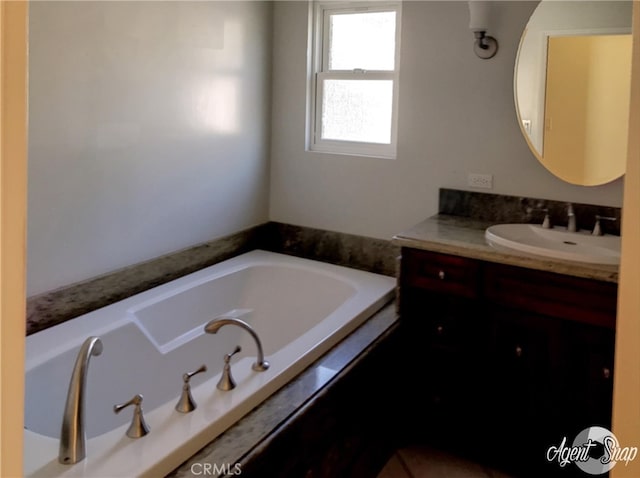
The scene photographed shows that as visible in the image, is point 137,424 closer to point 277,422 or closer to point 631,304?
point 277,422

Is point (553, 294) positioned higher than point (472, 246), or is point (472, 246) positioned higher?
point (472, 246)

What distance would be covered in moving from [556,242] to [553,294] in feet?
1.41

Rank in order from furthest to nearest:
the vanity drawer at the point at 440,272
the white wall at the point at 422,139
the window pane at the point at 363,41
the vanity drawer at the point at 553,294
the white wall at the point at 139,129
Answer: the window pane at the point at 363,41 < the white wall at the point at 422,139 < the vanity drawer at the point at 440,272 < the white wall at the point at 139,129 < the vanity drawer at the point at 553,294

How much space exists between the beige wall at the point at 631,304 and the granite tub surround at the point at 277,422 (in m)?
1.15

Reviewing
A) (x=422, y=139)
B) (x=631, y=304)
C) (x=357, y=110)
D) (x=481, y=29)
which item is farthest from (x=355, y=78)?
(x=631, y=304)

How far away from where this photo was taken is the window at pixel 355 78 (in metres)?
3.14

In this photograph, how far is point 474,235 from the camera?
2.56m

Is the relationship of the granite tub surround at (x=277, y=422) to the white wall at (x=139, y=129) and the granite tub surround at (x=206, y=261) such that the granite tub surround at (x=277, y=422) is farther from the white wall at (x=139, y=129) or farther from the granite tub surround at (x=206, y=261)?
the white wall at (x=139, y=129)

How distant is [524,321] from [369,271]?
1.07 m

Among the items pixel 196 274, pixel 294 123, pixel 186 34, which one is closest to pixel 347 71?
pixel 294 123

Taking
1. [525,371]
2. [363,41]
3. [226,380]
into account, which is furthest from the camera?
[363,41]

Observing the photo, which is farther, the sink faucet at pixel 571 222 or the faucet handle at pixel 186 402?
the sink faucet at pixel 571 222

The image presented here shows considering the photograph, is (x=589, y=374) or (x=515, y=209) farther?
(x=515, y=209)

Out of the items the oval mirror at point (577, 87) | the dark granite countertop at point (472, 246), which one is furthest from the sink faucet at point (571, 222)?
the dark granite countertop at point (472, 246)
